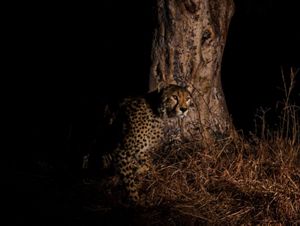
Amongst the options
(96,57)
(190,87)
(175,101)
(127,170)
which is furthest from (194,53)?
(96,57)

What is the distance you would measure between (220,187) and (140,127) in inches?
34.5

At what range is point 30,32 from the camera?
9.37 metres

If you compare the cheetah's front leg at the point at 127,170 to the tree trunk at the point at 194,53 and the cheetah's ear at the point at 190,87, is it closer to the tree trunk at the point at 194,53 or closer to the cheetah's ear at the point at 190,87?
the tree trunk at the point at 194,53

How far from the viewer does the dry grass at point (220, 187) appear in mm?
4555

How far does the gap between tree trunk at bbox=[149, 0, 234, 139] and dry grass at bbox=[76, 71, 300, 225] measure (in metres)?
0.43

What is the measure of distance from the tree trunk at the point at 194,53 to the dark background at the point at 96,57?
1.68 metres

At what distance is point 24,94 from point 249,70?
353cm

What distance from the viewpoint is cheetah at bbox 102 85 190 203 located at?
508 cm

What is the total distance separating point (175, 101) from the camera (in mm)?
5113

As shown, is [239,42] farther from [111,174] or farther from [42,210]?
[42,210]

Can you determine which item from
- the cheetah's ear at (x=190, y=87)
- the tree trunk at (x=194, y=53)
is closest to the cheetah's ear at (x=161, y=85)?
the tree trunk at (x=194, y=53)

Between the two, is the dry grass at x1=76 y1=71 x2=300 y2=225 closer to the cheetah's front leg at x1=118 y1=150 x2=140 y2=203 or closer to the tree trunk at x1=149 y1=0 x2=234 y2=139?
the cheetah's front leg at x1=118 y1=150 x2=140 y2=203

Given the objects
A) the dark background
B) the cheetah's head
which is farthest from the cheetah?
the dark background

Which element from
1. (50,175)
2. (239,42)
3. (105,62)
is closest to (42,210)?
(50,175)
